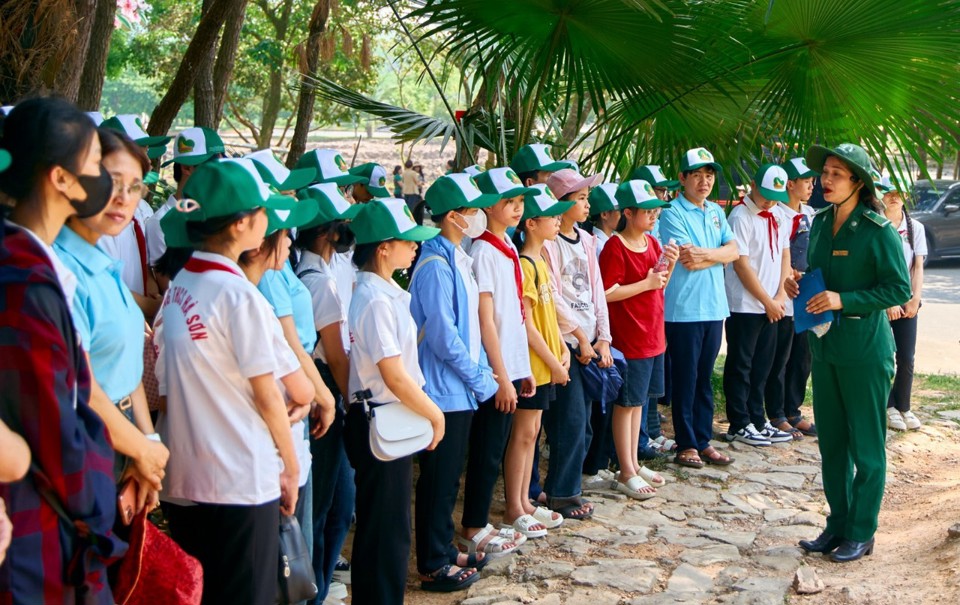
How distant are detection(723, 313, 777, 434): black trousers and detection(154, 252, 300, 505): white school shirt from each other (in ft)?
14.9

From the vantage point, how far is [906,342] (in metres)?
7.60

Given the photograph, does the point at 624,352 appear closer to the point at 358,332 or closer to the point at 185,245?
the point at 358,332

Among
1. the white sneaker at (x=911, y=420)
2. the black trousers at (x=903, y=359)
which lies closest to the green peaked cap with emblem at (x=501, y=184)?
the black trousers at (x=903, y=359)

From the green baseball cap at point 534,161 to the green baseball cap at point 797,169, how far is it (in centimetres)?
214

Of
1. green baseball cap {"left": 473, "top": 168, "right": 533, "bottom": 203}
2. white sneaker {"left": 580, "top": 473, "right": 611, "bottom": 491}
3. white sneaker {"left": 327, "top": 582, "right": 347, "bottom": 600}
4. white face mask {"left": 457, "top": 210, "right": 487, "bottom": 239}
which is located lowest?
white sneaker {"left": 327, "top": 582, "right": 347, "bottom": 600}

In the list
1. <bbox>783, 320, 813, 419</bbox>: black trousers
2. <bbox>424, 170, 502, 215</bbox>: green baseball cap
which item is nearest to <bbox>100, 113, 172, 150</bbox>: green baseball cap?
<bbox>424, 170, 502, 215</bbox>: green baseball cap

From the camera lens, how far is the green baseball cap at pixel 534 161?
5.58 meters

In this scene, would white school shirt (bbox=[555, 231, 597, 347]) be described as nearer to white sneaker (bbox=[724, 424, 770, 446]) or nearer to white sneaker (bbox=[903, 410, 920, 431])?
white sneaker (bbox=[724, 424, 770, 446])

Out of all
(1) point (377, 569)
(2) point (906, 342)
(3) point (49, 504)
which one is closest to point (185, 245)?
(3) point (49, 504)

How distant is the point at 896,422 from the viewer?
7.58 metres

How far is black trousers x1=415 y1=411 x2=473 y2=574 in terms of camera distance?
437 centimetres

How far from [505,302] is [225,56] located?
16.8 ft

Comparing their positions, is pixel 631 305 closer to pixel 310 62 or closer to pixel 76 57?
pixel 76 57

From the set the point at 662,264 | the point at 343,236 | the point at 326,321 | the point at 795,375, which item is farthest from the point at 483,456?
the point at 795,375
